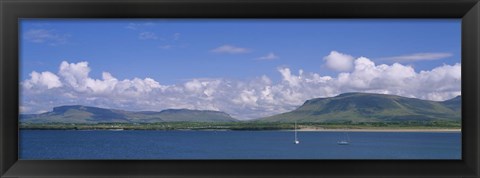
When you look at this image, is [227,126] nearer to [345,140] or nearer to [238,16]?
[345,140]

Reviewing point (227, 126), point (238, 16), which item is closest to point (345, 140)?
point (227, 126)

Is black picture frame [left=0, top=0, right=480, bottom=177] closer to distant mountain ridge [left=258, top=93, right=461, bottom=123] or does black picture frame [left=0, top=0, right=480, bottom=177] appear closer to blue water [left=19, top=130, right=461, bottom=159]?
distant mountain ridge [left=258, top=93, right=461, bottom=123]

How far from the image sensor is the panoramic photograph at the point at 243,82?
10.9 m

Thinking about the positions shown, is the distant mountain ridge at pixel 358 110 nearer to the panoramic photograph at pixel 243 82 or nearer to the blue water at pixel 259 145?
the panoramic photograph at pixel 243 82

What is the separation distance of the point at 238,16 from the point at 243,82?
12155mm

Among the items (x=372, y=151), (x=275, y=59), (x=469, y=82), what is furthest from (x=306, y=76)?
(x=469, y=82)

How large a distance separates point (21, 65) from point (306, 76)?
12.2 meters

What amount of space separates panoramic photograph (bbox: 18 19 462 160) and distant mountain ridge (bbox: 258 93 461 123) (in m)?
0.04

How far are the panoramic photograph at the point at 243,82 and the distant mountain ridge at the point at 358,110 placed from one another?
4 centimetres

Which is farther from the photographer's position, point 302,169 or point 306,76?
point 306,76

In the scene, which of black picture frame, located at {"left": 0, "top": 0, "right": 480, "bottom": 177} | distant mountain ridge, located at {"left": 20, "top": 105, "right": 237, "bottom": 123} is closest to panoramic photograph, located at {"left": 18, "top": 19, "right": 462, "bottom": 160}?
distant mountain ridge, located at {"left": 20, "top": 105, "right": 237, "bottom": 123}

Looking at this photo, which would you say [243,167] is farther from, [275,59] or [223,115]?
[275,59]

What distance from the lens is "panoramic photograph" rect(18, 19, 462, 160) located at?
10906 millimetres

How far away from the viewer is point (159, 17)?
5.00ft
